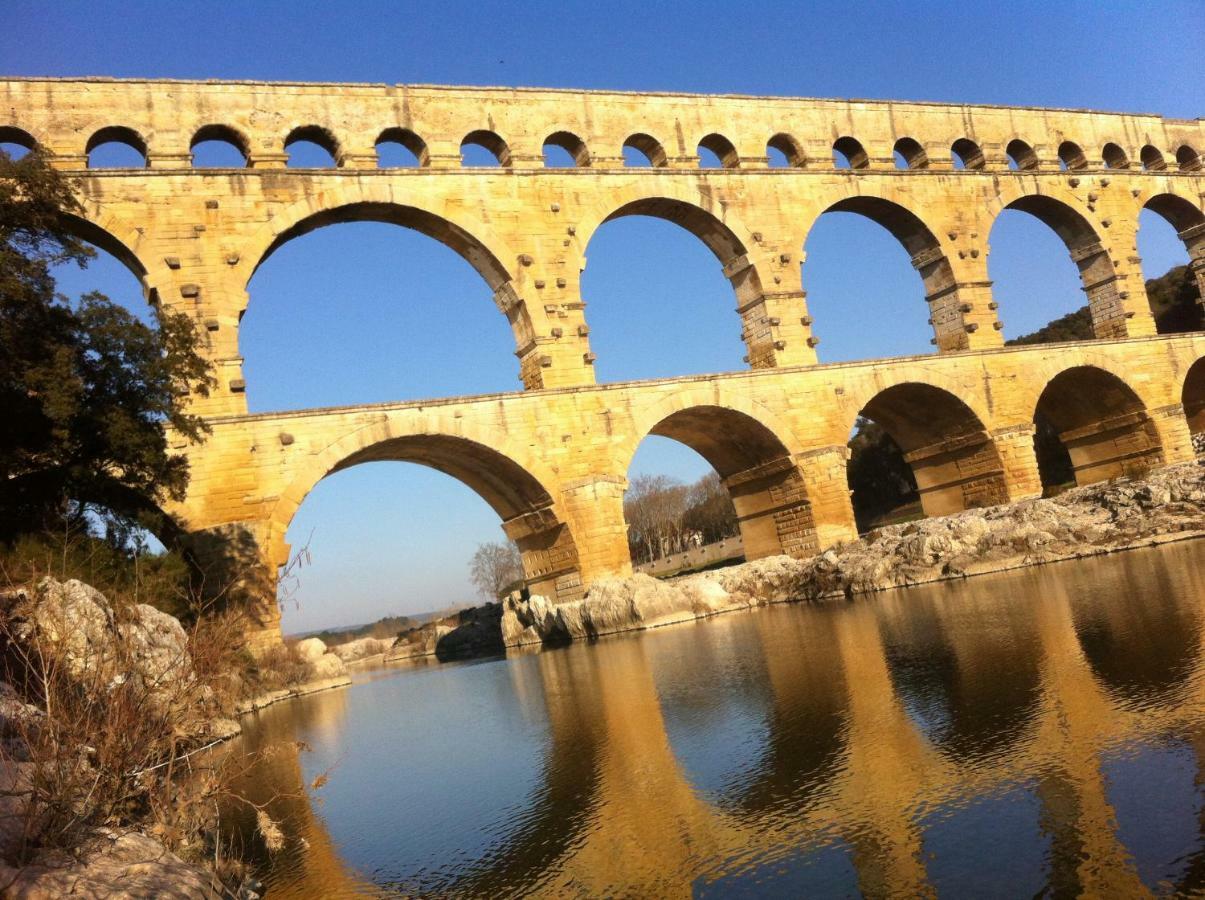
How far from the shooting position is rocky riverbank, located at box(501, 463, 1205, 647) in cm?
1712

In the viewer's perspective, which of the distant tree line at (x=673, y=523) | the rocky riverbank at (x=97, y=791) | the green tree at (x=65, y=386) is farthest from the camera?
the distant tree line at (x=673, y=523)

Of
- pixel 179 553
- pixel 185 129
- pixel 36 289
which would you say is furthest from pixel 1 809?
pixel 185 129

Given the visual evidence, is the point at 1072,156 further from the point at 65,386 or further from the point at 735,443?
the point at 65,386

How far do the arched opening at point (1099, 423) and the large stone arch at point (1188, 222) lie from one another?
264 inches

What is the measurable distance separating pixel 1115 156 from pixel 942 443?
12.5 metres

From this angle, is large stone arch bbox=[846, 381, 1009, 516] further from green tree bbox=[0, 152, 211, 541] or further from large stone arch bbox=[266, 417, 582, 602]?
green tree bbox=[0, 152, 211, 541]

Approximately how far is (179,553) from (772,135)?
17.6m

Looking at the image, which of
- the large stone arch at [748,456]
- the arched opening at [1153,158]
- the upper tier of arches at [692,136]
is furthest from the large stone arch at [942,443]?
the arched opening at [1153,158]

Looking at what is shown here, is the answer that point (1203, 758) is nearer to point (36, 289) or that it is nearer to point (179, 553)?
point (36, 289)

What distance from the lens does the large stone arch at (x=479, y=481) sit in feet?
57.5

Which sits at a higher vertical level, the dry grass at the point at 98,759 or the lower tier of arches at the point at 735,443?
the lower tier of arches at the point at 735,443

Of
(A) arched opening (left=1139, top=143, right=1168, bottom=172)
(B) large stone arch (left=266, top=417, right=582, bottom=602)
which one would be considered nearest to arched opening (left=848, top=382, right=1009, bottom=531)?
(B) large stone arch (left=266, top=417, right=582, bottom=602)

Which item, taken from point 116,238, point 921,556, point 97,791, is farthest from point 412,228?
point 97,791

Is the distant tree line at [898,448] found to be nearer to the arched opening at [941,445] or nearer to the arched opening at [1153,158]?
the arched opening at [1153,158]
